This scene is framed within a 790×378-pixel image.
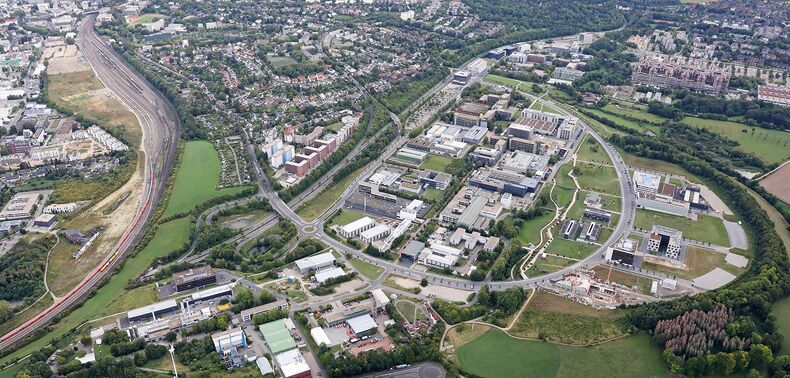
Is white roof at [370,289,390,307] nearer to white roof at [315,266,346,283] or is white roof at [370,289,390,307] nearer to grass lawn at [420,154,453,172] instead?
white roof at [315,266,346,283]

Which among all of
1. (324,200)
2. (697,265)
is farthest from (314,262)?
(697,265)

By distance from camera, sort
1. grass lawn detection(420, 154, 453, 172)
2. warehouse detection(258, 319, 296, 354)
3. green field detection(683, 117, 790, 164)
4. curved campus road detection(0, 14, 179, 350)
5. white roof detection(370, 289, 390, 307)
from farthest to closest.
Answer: green field detection(683, 117, 790, 164), grass lawn detection(420, 154, 453, 172), curved campus road detection(0, 14, 179, 350), white roof detection(370, 289, 390, 307), warehouse detection(258, 319, 296, 354)

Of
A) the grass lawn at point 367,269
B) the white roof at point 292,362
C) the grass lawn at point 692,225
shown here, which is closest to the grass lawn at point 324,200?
the grass lawn at point 367,269

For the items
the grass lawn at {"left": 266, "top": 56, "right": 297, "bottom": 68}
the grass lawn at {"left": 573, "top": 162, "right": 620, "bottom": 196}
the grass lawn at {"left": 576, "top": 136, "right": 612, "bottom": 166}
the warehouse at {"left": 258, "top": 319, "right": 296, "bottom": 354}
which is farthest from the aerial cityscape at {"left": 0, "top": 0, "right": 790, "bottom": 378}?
the grass lawn at {"left": 266, "top": 56, "right": 297, "bottom": 68}

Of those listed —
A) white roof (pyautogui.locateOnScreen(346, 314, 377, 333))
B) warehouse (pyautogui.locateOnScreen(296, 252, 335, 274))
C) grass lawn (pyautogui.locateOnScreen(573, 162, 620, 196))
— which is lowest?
white roof (pyautogui.locateOnScreen(346, 314, 377, 333))

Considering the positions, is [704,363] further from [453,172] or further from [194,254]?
[194,254]

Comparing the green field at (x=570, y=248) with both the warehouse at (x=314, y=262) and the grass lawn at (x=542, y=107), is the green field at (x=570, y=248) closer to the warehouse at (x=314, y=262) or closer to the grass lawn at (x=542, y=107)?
the warehouse at (x=314, y=262)

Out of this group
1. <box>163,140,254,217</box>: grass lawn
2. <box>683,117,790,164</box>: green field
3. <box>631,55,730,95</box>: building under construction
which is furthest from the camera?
<box>631,55,730,95</box>: building under construction

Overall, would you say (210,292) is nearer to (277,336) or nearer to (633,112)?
(277,336)
